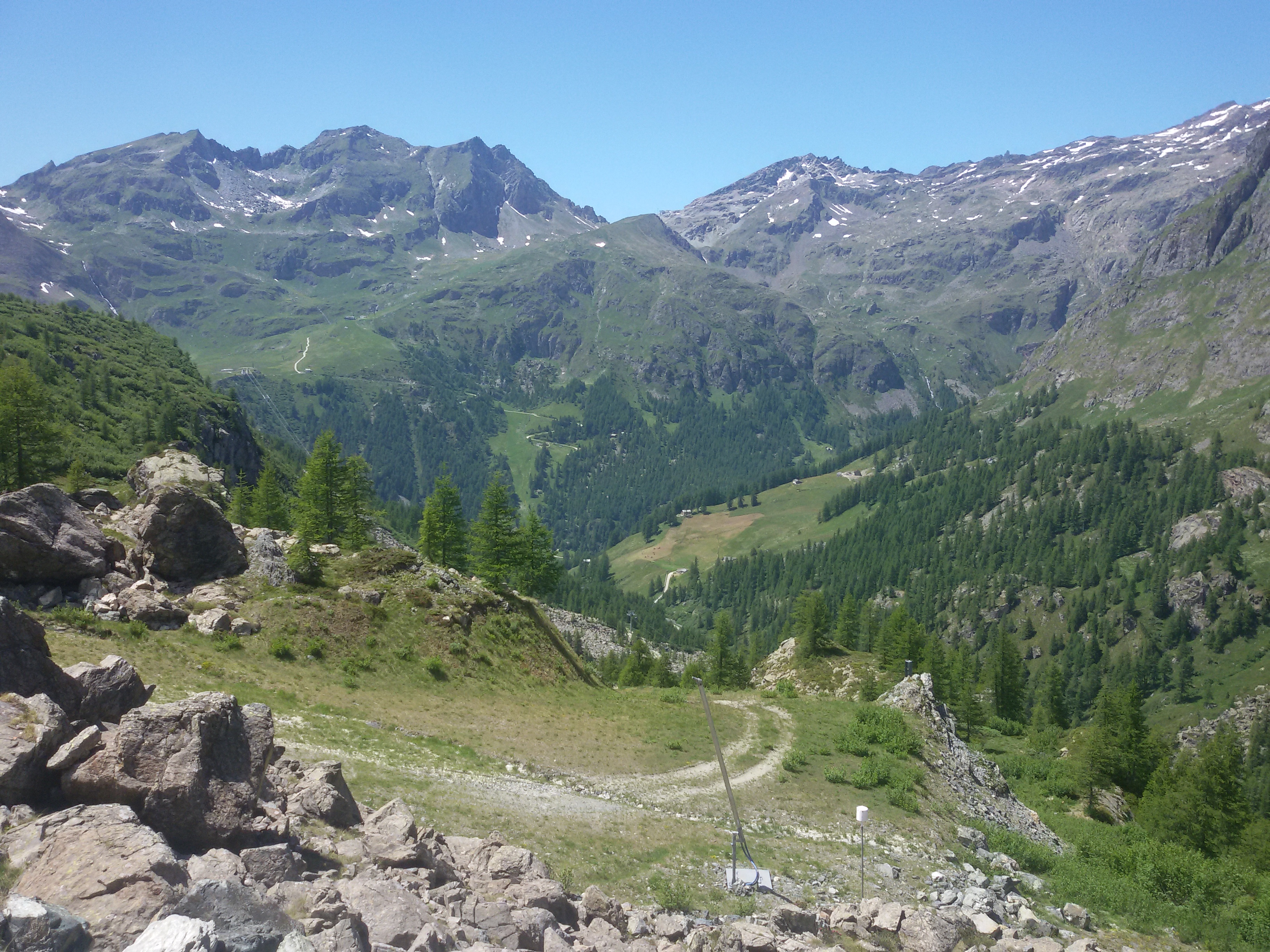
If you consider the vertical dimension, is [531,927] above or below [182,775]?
below

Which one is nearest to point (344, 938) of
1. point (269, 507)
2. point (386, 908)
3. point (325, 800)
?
point (386, 908)

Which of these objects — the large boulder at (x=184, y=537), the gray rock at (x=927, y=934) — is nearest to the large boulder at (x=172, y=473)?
the large boulder at (x=184, y=537)

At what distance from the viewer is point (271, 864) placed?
17.0 metres

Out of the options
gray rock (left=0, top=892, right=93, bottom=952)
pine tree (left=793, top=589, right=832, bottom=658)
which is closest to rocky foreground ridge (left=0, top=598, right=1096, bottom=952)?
gray rock (left=0, top=892, right=93, bottom=952)

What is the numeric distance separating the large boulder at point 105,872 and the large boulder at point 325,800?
6.07 metres

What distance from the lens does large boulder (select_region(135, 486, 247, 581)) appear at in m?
46.2

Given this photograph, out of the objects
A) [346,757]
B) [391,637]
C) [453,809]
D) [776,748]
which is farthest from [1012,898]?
[391,637]

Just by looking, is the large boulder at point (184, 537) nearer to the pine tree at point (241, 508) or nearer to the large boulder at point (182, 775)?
the pine tree at point (241, 508)

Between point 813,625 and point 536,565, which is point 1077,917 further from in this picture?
point 813,625

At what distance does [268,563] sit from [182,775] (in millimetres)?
37438

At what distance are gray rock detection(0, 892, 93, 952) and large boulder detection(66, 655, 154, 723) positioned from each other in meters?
8.37

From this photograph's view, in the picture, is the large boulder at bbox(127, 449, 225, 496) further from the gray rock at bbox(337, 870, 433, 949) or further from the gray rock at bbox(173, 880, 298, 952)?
the gray rock at bbox(173, 880, 298, 952)

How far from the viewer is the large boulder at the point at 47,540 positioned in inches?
1431

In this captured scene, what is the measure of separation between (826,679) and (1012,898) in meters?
61.1
